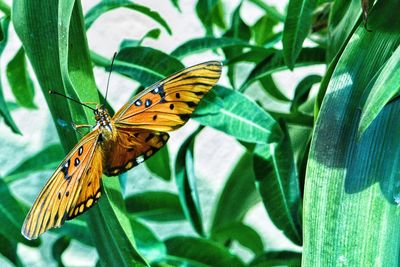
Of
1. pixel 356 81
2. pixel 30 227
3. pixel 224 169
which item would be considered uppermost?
pixel 224 169

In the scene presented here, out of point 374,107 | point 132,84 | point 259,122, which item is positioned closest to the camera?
point 374,107

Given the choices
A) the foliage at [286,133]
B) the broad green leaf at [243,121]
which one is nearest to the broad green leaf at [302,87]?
the foliage at [286,133]

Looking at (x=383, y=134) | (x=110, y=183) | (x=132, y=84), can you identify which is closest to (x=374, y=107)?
(x=383, y=134)

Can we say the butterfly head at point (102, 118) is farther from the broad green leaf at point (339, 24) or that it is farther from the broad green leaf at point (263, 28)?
the broad green leaf at point (263, 28)

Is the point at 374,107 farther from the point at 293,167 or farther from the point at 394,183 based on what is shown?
the point at 293,167

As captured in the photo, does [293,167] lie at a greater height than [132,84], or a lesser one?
lesser

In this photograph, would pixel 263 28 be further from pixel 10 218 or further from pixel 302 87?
pixel 10 218

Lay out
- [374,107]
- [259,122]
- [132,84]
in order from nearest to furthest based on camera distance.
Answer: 1. [374,107]
2. [259,122]
3. [132,84]
